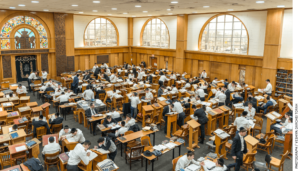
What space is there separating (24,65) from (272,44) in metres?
20.8

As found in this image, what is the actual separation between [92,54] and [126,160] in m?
18.5

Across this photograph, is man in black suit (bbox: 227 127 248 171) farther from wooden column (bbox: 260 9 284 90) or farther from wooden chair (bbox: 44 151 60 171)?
wooden column (bbox: 260 9 284 90)

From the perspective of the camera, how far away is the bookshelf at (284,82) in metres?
15.8

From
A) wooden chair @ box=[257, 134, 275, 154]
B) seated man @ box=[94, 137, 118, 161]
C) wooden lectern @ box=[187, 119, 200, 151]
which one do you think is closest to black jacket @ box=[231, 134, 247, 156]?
wooden lectern @ box=[187, 119, 200, 151]

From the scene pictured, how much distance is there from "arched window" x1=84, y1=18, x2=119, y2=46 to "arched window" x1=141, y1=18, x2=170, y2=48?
11.3 ft

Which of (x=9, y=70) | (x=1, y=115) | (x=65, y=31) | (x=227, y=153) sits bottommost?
(x=227, y=153)

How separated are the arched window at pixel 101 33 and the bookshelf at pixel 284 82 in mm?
17787

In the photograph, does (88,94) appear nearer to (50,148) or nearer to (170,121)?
(170,121)

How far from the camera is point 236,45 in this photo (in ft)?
63.2

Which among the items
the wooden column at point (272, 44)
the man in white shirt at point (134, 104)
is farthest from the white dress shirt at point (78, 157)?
the wooden column at point (272, 44)

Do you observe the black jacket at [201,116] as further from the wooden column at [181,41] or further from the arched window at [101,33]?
the arched window at [101,33]

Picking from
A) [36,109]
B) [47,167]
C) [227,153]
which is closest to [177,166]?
[227,153]

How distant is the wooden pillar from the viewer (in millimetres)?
22138

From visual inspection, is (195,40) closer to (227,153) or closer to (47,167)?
(227,153)
